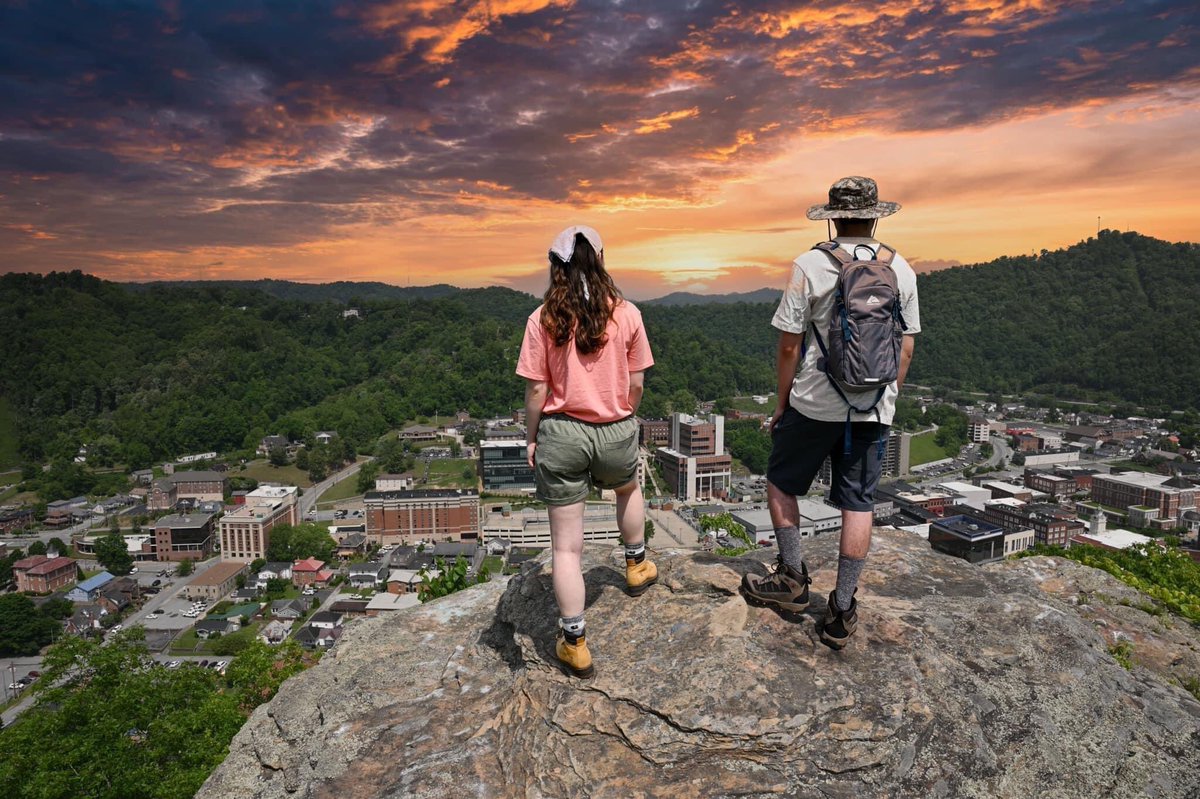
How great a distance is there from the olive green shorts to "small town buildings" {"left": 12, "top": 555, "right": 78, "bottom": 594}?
42.4m

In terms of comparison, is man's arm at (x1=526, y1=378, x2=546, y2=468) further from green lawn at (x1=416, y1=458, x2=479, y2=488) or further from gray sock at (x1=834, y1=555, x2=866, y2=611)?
green lawn at (x1=416, y1=458, x2=479, y2=488)

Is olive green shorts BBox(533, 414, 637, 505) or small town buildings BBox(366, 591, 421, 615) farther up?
olive green shorts BBox(533, 414, 637, 505)

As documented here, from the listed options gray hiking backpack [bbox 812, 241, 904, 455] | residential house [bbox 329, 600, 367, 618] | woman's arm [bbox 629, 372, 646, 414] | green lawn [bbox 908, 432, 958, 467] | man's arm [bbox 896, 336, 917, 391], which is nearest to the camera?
gray hiking backpack [bbox 812, 241, 904, 455]

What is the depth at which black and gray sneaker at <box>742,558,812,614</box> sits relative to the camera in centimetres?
360

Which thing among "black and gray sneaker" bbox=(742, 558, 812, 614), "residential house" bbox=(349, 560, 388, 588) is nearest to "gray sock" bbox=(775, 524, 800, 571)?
"black and gray sneaker" bbox=(742, 558, 812, 614)

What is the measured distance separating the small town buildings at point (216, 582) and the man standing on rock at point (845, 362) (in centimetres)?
3745

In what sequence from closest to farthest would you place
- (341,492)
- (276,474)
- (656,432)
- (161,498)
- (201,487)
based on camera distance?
1. (161,498)
2. (201,487)
3. (341,492)
4. (276,474)
5. (656,432)

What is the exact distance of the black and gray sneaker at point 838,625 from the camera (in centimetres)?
330

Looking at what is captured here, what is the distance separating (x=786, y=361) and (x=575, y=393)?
0.99m

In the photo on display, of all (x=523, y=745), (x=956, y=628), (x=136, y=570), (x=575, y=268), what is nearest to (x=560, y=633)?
(x=523, y=745)

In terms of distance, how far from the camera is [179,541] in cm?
4119

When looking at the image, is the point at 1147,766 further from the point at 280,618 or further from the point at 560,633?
the point at 280,618

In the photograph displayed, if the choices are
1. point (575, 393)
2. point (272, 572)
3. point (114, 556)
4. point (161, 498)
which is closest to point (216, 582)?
point (272, 572)

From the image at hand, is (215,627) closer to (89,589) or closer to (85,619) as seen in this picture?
(85,619)
